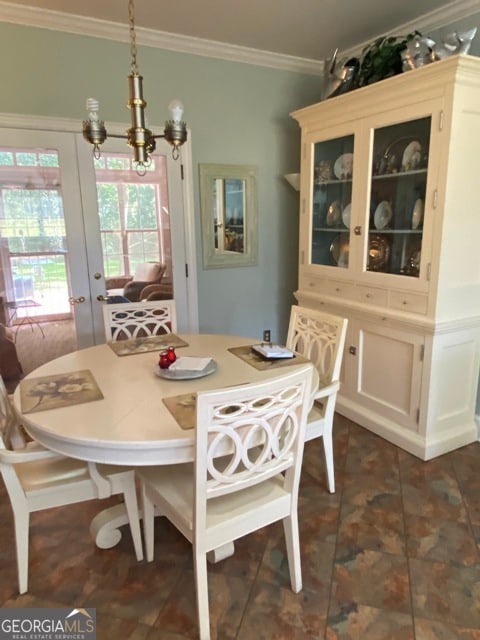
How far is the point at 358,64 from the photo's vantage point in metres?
2.80

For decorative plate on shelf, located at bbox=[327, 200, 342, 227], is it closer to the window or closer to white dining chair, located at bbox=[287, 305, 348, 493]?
white dining chair, located at bbox=[287, 305, 348, 493]

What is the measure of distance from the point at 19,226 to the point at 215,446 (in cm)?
227

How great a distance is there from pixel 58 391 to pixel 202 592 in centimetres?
92

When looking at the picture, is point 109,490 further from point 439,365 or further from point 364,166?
point 364,166

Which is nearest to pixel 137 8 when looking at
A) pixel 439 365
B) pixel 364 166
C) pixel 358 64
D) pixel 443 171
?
pixel 358 64

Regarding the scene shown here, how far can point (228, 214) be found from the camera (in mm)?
3443

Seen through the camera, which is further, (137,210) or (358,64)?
(137,210)

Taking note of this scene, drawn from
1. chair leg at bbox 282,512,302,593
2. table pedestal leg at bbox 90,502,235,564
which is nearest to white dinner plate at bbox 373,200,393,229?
chair leg at bbox 282,512,302,593

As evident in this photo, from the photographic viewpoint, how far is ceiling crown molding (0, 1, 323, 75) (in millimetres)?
2574

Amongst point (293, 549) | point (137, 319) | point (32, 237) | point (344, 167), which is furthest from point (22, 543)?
point (344, 167)

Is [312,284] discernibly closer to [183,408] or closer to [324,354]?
[324,354]

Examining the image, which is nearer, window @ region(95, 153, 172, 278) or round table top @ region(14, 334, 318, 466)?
round table top @ region(14, 334, 318, 466)

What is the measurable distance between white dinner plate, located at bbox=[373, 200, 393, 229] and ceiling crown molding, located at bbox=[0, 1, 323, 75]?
1517 mm

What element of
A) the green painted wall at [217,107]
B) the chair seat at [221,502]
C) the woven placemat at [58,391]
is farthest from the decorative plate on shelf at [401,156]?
the woven placemat at [58,391]
